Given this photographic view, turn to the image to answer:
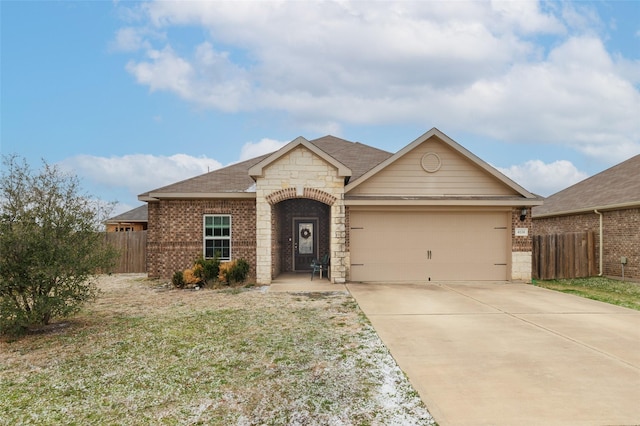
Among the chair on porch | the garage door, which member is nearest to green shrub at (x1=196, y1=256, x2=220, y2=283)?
the chair on porch

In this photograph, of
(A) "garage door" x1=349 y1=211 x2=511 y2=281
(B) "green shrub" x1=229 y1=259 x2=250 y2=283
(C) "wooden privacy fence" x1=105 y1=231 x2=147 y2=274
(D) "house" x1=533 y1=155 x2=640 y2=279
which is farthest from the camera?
(C) "wooden privacy fence" x1=105 y1=231 x2=147 y2=274

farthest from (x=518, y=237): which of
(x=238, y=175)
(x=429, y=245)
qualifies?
(x=238, y=175)

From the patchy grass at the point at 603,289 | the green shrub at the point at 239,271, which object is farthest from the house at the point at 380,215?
the patchy grass at the point at 603,289

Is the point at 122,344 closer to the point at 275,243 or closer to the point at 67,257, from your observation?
the point at 67,257

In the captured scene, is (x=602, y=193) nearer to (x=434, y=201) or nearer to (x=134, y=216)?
(x=434, y=201)

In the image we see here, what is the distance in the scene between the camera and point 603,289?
13.8m

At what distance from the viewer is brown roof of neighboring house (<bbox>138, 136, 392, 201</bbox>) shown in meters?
14.8

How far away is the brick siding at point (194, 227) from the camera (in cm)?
1490

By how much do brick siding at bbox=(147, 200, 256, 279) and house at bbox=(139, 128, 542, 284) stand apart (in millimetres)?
35

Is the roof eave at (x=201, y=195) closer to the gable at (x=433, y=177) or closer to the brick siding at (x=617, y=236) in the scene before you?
the gable at (x=433, y=177)

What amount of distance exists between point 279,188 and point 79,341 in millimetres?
7565

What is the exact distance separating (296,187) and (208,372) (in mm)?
8561

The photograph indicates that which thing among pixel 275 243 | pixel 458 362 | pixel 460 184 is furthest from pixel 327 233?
pixel 458 362

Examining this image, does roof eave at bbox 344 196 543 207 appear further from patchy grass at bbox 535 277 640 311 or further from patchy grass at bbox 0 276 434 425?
patchy grass at bbox 0 276 434 425
